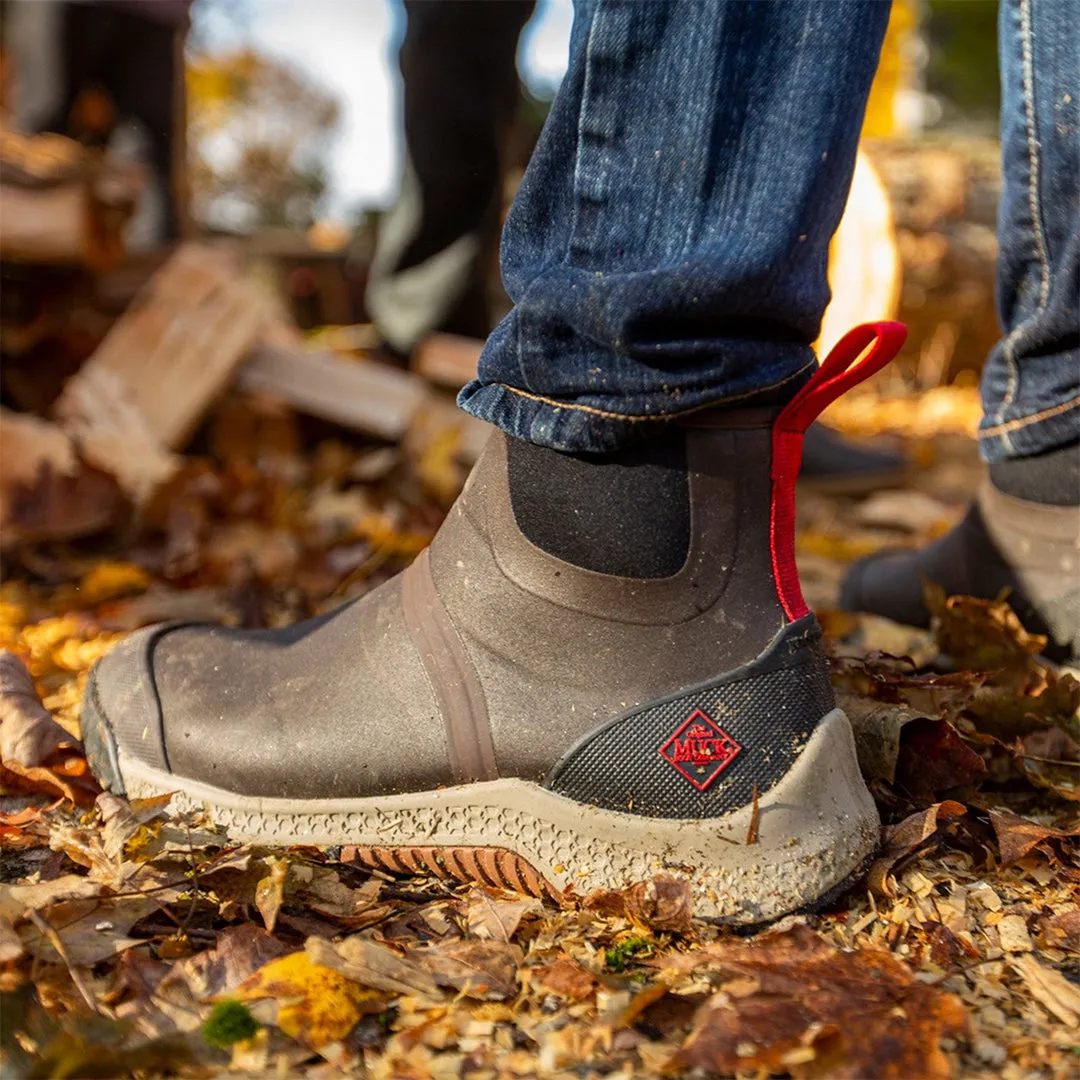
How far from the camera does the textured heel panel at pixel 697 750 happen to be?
0.97 metres

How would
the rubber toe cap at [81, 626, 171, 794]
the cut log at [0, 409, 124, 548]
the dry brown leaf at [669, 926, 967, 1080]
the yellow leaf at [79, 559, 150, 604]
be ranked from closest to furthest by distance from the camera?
the dry brown leaf at [669, 926, 967, 1080], the rubber toe cap at [81, 626, 171, 794], the yellow leaf at [79, 559, 150, 604], the cut log at [0, 409, 124, 548]

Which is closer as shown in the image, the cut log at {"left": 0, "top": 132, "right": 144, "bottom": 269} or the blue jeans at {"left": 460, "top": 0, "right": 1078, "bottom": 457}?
the blue jeans at {"left": 460, "top": 0, "right": 1078, "bottom": 457}

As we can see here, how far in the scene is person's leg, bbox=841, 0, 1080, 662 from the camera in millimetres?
1275

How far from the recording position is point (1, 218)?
7.61 feet

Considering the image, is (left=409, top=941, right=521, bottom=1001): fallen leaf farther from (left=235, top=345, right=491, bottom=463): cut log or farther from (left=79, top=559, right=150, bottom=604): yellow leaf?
(left=235, top=345, right=491, bottom=463): cut log

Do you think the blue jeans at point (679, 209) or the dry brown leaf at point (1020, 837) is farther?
the dry brown leaf at point (1020, 837)

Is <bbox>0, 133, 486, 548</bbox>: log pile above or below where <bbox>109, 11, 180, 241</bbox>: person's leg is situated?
below

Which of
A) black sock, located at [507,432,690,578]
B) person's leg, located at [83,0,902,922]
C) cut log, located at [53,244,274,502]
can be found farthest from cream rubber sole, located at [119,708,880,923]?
cut log, located at [53,244,274,502]

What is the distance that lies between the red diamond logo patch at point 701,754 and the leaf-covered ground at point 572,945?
97 millimetres

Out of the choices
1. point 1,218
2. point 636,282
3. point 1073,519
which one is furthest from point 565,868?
point 1,218

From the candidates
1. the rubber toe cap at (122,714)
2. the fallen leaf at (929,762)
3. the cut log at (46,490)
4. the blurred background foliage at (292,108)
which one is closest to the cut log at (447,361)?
the cut log at (46,490)

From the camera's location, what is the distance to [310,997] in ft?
2.65

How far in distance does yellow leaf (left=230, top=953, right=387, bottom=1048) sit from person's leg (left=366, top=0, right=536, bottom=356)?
8.47ft

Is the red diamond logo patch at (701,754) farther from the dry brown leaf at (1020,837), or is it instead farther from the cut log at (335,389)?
the cut log at (335,389)
